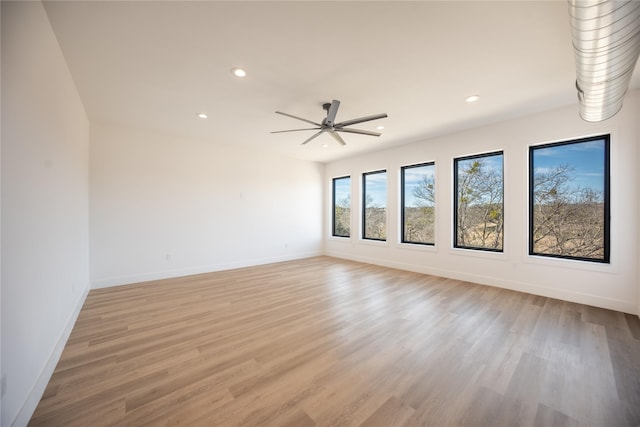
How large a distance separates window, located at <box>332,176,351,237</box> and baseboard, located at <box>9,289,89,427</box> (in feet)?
19.0

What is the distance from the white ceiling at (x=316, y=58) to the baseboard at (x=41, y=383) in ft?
8.93

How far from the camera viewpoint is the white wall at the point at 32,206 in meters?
1.40

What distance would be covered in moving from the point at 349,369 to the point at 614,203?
162 inches

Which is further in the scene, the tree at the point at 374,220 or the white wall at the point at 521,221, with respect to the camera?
the tree at the point at 374,220

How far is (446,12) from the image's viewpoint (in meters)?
1.91

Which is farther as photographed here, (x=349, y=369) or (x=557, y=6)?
(x=349, y=369)

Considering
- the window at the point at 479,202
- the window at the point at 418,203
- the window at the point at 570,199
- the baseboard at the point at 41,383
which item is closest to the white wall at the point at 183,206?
the baseboard at the point at 41,383

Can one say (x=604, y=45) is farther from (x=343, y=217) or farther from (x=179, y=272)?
(x=179, y=272)

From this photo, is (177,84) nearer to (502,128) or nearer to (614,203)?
(502,128)

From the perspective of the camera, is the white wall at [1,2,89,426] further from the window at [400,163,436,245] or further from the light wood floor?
the window at [400,163,436,245]

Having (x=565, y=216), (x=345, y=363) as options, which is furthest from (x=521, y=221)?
(x=345, y=363)

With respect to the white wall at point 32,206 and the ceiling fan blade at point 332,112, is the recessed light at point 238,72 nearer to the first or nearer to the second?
the ceiling fan blade at point 332,112

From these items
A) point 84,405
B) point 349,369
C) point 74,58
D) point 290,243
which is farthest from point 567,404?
point 290,243

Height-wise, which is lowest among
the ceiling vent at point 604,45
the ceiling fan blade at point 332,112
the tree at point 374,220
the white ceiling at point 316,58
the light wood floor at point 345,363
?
the light wood floor at point 345,363
